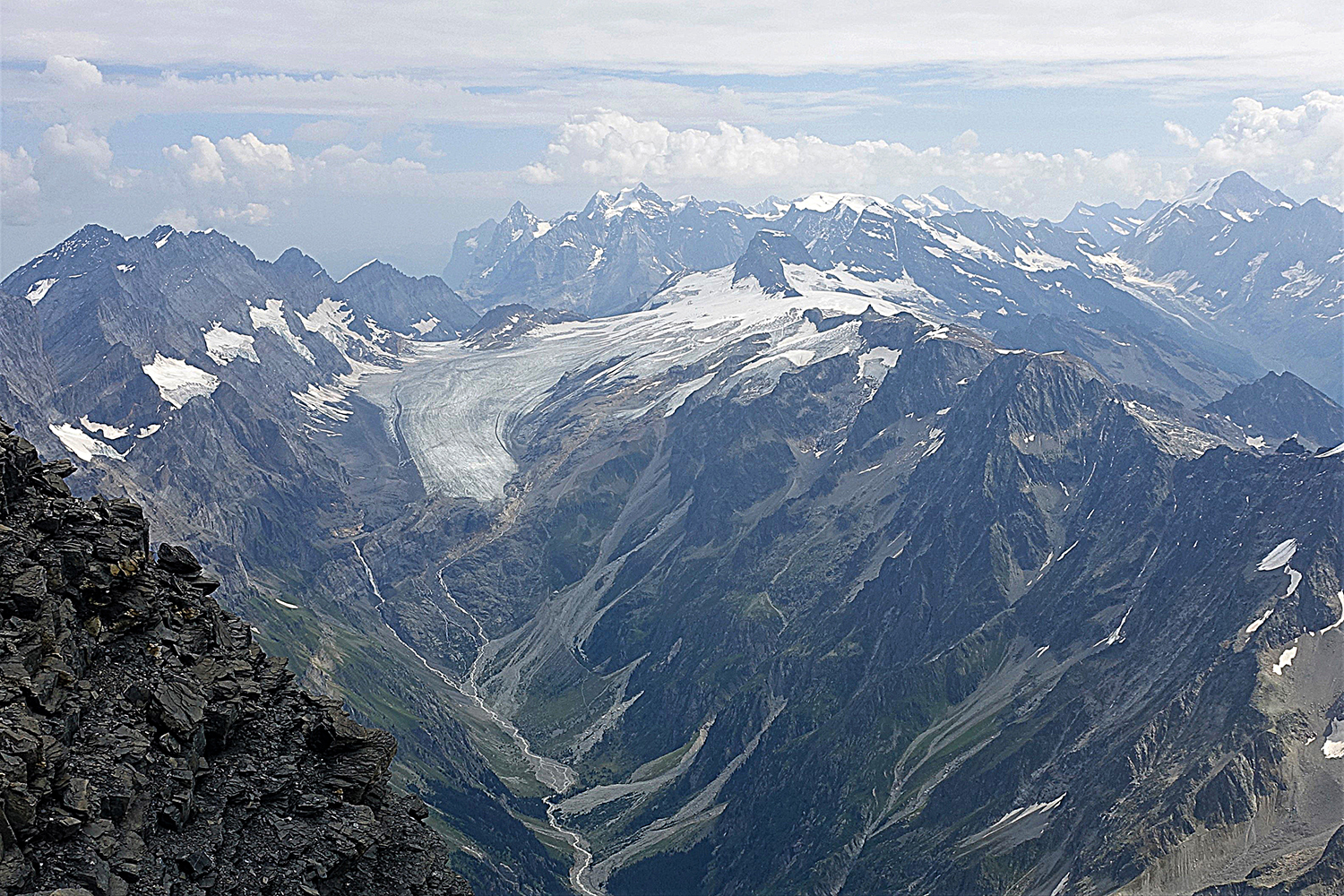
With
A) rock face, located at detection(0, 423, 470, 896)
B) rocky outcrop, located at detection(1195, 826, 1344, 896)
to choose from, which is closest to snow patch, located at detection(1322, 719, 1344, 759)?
rocky outcrop, located at detection(1195, 826, 1344, 896)

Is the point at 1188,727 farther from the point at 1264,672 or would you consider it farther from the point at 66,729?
the point at 66,729

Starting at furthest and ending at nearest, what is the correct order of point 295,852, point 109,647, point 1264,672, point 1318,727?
1. point 1264,672
2. point 1318,727
3. point 109,647
4. point 295,852

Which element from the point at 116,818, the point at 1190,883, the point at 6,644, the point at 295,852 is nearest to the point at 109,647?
the point at 6,644

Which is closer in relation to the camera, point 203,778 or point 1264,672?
point 203,778

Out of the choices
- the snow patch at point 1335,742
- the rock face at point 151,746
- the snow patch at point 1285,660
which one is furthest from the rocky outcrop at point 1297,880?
the rock face at point 151,746

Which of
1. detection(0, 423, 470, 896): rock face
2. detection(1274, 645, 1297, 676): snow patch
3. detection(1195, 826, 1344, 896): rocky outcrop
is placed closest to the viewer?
detection(0, 423, 470, 896): rock face

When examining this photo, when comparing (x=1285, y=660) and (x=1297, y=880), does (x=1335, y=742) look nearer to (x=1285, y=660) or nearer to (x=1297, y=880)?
(x=1285, y=660)

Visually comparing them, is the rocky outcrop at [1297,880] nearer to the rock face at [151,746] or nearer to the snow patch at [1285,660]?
the snow patch at [1285,660]

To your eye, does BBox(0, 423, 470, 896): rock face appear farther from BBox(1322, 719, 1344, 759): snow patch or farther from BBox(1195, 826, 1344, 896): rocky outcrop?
BBox(1322, 719, 1344, 759): snow patch
